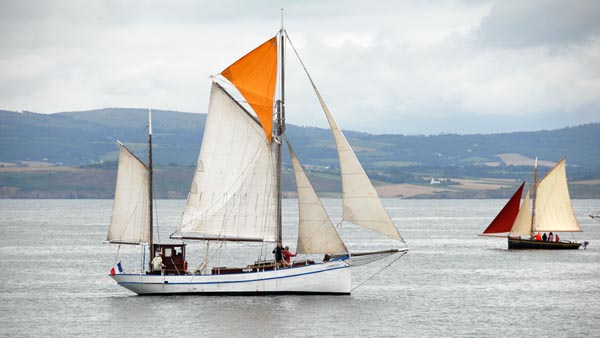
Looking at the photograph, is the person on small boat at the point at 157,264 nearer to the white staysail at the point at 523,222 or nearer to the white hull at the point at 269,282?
the white hull at the point at 269,282

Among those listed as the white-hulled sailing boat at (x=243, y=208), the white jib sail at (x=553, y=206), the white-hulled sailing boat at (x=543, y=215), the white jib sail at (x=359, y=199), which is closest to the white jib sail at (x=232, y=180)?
the white-hulled sailing boat at (x=243, y=208)

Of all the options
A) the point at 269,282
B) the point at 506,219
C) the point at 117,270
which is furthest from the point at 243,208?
the point at 506,219

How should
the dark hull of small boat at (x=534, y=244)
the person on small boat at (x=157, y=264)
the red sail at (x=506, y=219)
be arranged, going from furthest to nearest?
the red sail at (x=506, y=219)
the dark hull of small boat at (x=534, y=244)
the person on small boat at (x=157, y=264)

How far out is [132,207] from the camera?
183 feet

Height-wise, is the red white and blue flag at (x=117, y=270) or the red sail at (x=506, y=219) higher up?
the red sail at (x=506, y=219)

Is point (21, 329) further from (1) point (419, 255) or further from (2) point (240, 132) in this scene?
(1) point (419, 255)

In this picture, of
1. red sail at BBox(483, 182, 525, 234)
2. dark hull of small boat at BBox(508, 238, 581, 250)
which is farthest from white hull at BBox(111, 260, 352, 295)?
dark hull of small boat at BBox(508, 238, 581, 250)

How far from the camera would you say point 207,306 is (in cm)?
5141

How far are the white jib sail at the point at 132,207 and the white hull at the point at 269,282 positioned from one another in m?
2.78

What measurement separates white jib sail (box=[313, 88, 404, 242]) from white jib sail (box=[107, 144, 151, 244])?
37.2 ft

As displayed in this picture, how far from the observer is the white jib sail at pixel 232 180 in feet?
178

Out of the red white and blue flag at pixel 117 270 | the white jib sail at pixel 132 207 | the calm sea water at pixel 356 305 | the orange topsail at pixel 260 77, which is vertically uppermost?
the orange topsail at pixel 260 77

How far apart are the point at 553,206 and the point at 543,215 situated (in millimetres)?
1284

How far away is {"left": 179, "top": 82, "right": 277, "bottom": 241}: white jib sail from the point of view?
178 ft
